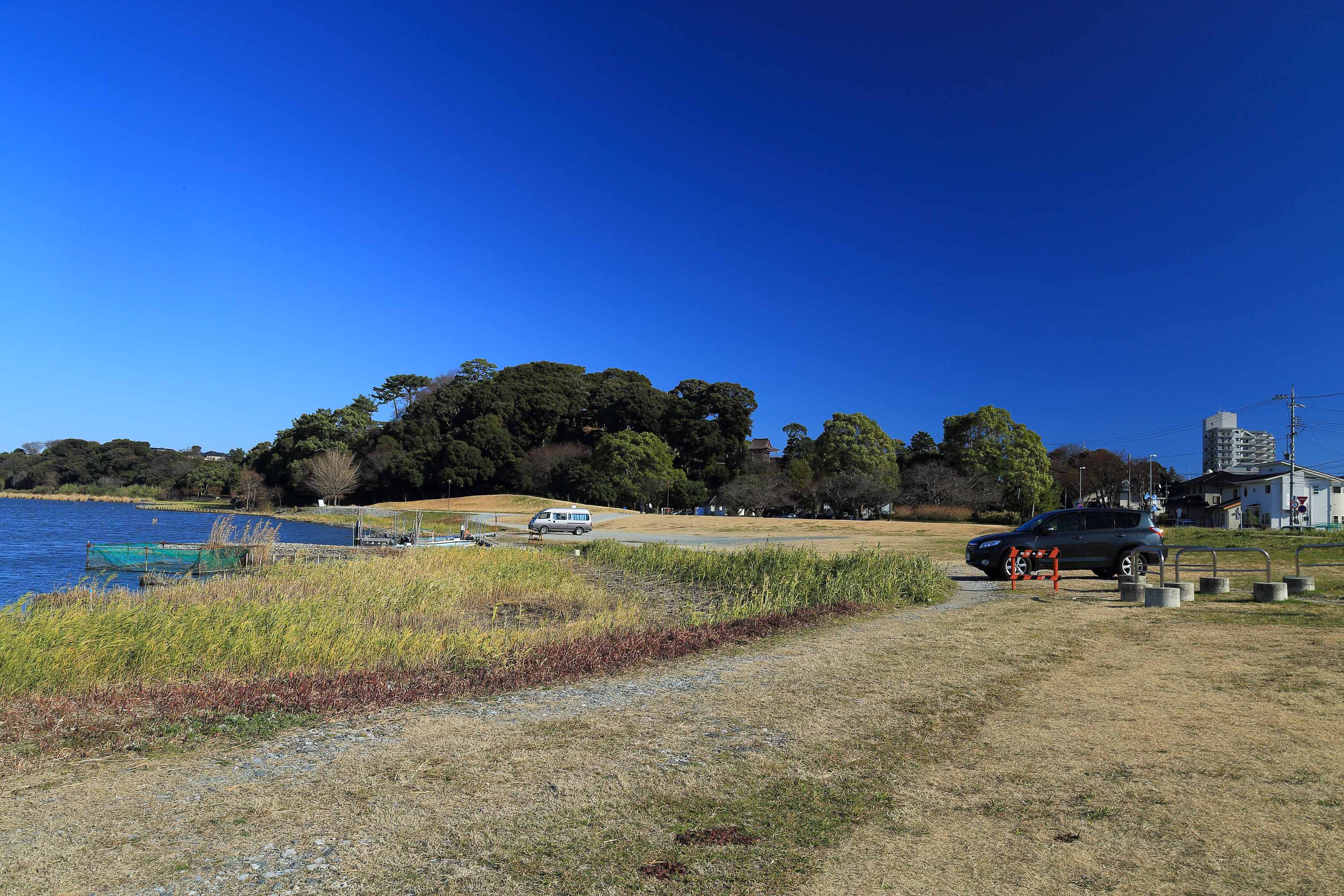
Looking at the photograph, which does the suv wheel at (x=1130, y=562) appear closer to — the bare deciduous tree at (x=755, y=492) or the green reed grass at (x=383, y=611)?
the green reed grass at (x=383, y=611)

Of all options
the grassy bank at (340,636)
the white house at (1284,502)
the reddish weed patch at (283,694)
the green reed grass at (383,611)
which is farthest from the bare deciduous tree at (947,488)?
the reddish weed patch at (283,694)

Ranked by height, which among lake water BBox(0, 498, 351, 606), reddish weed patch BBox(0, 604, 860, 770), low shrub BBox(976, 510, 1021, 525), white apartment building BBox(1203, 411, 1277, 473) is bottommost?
lake water BBox(0, 498, 351, 606)

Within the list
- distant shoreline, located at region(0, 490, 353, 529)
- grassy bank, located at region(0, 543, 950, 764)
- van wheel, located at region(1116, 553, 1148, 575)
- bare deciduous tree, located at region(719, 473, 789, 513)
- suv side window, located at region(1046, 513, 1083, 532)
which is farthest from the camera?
bare deciduous tree, located at region(719, 473, 789, 513)

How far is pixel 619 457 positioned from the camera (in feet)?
237

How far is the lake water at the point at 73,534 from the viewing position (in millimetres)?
22695

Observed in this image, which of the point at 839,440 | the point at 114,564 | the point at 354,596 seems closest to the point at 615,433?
the point at 839,440

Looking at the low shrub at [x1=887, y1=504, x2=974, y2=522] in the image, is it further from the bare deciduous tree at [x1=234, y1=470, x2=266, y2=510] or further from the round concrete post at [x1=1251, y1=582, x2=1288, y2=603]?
the bare deciduous tree at [x1=234, y1=470, x2=266, y2=510]

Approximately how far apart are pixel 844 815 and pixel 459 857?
211cm

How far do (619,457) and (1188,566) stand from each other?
174 feet

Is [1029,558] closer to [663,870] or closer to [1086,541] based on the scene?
[1086,541]

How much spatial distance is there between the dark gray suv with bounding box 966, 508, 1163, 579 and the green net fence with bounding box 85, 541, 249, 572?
20645 mm

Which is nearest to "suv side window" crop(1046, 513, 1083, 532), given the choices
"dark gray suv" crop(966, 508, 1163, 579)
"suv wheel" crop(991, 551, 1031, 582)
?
"dark gray suv" crop(966, 508, 1163, 579)

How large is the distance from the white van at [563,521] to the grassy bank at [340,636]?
2531 cm

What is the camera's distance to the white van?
143 ft
